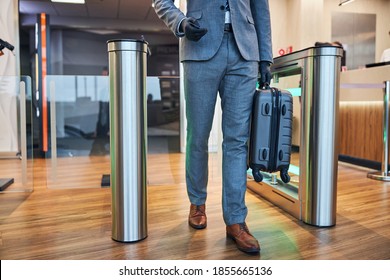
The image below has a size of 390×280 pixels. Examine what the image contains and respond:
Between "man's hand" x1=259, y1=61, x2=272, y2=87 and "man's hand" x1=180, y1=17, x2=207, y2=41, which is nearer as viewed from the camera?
"man's hand" x1=180, y1=17, x2=207, y2=41

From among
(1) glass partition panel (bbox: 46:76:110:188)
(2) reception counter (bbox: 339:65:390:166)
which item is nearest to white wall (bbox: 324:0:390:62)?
(2) reception counter (bbox: 339:65:390:166)

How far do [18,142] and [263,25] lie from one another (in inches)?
78.5

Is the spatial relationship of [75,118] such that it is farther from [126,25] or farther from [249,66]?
[249,66]

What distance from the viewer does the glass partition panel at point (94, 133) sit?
9.40ft

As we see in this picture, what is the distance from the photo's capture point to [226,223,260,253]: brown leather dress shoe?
1.46m

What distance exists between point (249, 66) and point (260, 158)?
0.38 meters

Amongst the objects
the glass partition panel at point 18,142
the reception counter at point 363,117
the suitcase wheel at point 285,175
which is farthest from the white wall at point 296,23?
the suitcase wheel at point 285,175

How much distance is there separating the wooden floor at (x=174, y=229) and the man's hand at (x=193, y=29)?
83 centimetres

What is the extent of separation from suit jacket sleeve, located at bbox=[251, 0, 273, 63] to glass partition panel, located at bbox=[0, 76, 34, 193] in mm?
1702

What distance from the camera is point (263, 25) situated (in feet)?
5.44

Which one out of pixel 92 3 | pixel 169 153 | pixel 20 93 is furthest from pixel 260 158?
pixel 92 3

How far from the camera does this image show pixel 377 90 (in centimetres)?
344

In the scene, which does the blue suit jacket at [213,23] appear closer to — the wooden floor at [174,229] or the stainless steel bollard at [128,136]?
the stainless steel bollard at [128,136]

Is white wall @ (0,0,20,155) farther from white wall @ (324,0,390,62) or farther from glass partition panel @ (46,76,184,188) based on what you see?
white wall @ (324,0,390,62)
